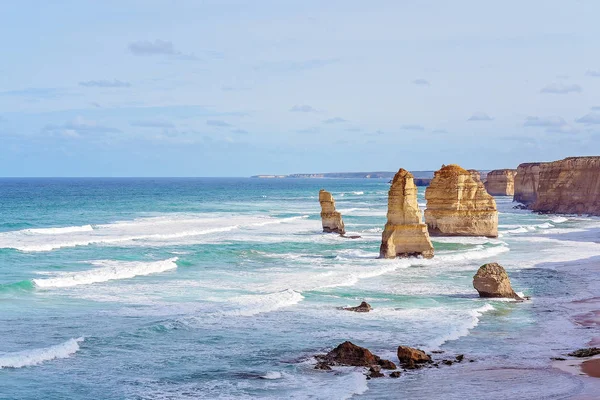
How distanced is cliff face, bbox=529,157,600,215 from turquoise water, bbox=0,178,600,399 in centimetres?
2915

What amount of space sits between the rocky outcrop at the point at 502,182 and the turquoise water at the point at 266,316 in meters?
74.6

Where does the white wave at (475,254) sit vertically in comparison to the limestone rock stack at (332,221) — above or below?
below

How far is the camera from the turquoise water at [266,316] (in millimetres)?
18203

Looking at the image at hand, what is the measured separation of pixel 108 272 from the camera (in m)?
34.8

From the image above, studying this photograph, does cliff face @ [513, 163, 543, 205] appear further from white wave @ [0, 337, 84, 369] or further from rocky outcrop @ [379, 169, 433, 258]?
white wave @ [0, 337, 84, 369]

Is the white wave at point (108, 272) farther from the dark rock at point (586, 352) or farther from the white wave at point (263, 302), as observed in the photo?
the dark rock at point (586, 352)

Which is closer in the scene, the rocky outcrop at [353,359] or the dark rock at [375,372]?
the dark rock at [375,372]

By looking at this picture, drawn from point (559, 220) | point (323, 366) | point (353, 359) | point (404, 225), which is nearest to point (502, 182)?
point (559, 220)

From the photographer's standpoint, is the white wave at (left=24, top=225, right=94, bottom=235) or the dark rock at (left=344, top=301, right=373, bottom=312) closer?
the dark rock at (left=344, top=301, right=373, bottom=312)

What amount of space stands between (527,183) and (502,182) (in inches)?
983

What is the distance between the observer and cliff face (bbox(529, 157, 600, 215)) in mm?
78250

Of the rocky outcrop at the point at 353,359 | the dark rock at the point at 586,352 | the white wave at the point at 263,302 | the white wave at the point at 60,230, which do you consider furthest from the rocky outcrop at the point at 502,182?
the rocky outcrop at the point at 353,359

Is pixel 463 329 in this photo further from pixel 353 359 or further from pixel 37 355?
pixel 37 355

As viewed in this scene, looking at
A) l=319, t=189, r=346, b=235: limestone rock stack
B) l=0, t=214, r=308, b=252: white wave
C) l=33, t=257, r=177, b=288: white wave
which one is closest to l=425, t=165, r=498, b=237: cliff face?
l=319, t=189, r=346, b=235: limestone rock stack
